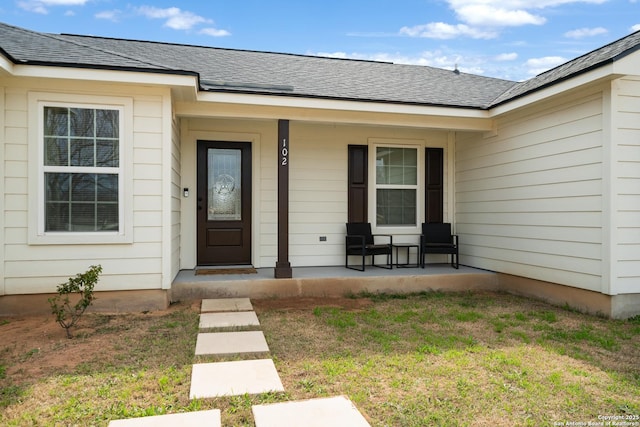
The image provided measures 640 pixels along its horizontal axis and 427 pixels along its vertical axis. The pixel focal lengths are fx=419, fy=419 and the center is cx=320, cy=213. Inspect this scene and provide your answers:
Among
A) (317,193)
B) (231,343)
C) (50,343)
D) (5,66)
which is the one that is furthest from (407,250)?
(5,66)

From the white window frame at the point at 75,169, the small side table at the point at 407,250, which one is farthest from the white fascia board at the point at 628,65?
the white window frame at the point at 75,169

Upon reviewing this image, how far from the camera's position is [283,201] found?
5.48 metres

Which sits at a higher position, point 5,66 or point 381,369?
point 5,66

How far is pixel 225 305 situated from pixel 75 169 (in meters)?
2.13

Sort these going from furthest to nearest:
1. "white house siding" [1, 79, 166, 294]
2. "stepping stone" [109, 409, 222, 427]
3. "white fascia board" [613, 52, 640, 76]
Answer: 1. "white house siding" [1, 79, 166, 294]
2. "white fascia board" [613, 52, 640, 76]
3. "stepping stone" [109, 409, 222, 427]

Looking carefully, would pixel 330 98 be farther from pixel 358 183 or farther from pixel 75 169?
pixel 75 169

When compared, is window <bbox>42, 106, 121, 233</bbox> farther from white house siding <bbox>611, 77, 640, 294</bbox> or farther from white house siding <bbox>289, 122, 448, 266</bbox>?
white house siding <bbox>611, 77, 640, 294</bbox>

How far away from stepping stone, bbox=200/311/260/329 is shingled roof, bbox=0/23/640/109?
2.56 m

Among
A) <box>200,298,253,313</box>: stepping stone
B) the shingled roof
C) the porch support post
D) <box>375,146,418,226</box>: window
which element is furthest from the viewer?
<box>375,146,418,226</box>: window

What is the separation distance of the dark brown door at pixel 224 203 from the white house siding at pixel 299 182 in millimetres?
121

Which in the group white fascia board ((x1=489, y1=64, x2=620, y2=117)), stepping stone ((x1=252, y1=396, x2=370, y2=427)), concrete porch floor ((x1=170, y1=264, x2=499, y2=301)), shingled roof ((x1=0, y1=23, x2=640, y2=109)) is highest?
shingled roof ((x1=0, y1=23, x2=640, y2=109))

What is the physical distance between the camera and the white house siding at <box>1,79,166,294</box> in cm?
423

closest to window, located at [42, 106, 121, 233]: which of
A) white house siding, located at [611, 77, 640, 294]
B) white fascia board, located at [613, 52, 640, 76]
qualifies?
white fascia board, located at [613, 52, 640, 76]

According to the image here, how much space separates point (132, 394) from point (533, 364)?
8.86ft
